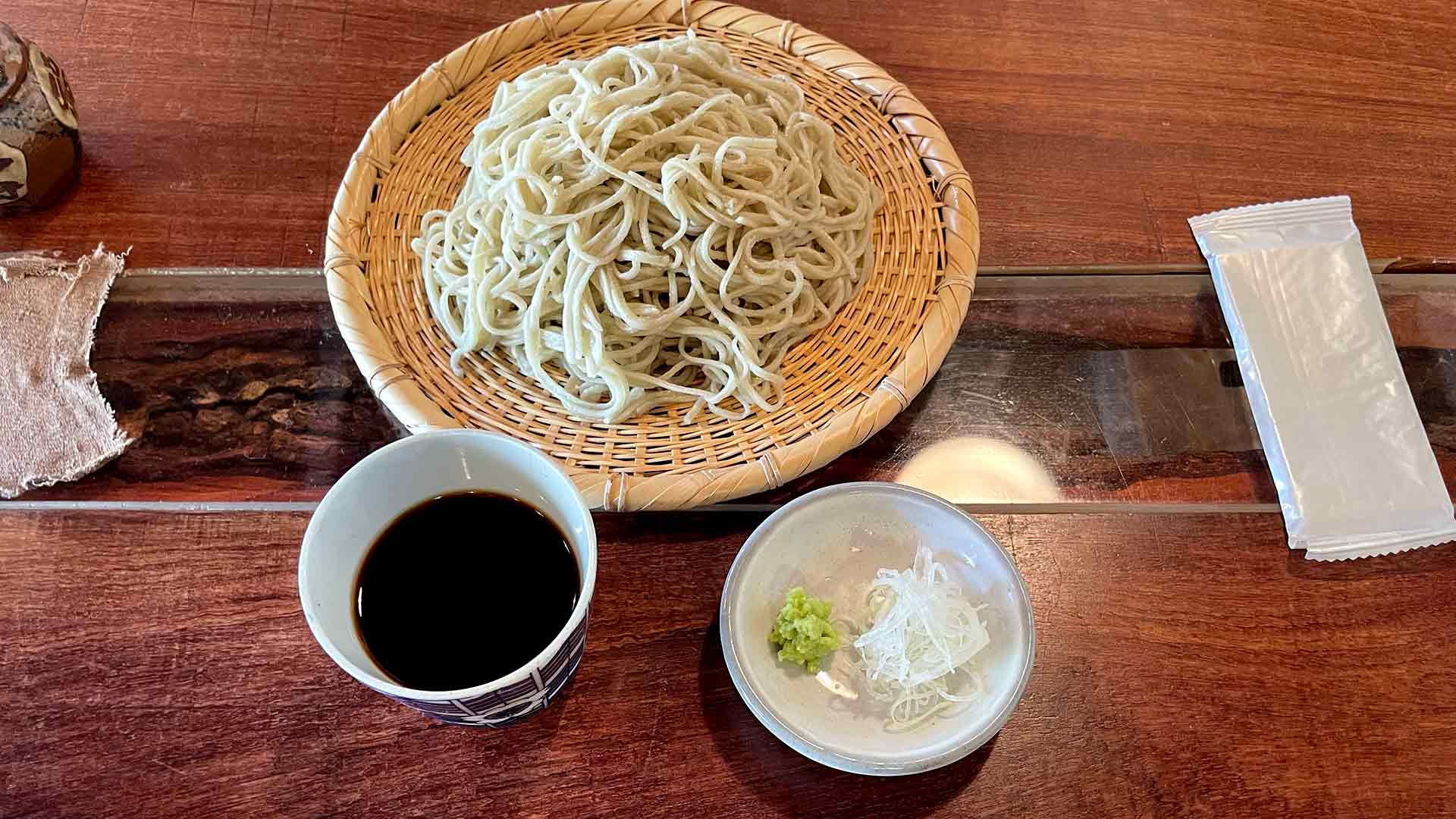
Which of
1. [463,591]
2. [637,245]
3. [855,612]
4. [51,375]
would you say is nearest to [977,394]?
[855,612]

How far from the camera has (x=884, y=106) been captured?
1.49 meters

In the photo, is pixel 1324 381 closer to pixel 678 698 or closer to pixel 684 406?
pixel 684 406

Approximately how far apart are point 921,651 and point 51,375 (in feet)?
4.36

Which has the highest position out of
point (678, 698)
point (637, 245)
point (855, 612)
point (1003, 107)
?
point (1003, 107)

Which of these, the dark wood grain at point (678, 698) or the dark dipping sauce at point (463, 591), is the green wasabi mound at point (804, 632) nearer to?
the dark wood grain at point (678, 698)

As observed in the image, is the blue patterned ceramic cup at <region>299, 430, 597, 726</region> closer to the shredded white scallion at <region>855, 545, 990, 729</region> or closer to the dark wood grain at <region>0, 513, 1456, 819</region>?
the dark wood grain at <region>0, 513, 1456, 819</region>

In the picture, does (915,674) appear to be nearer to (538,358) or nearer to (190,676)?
(538,358)

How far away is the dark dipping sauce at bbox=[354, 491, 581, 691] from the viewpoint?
882 millimetres

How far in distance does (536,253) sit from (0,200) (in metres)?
0.92

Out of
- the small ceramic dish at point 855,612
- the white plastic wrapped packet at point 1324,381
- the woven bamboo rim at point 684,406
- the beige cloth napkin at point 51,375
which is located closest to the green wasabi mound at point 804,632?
the small ceramic dish at point 855,612

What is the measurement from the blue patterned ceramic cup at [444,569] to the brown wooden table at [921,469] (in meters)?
0.22

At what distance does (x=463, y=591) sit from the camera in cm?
93

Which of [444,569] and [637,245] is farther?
[637,245]

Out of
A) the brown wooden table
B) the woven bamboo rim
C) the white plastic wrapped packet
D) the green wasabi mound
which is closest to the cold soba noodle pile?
the woven bamboo rim
